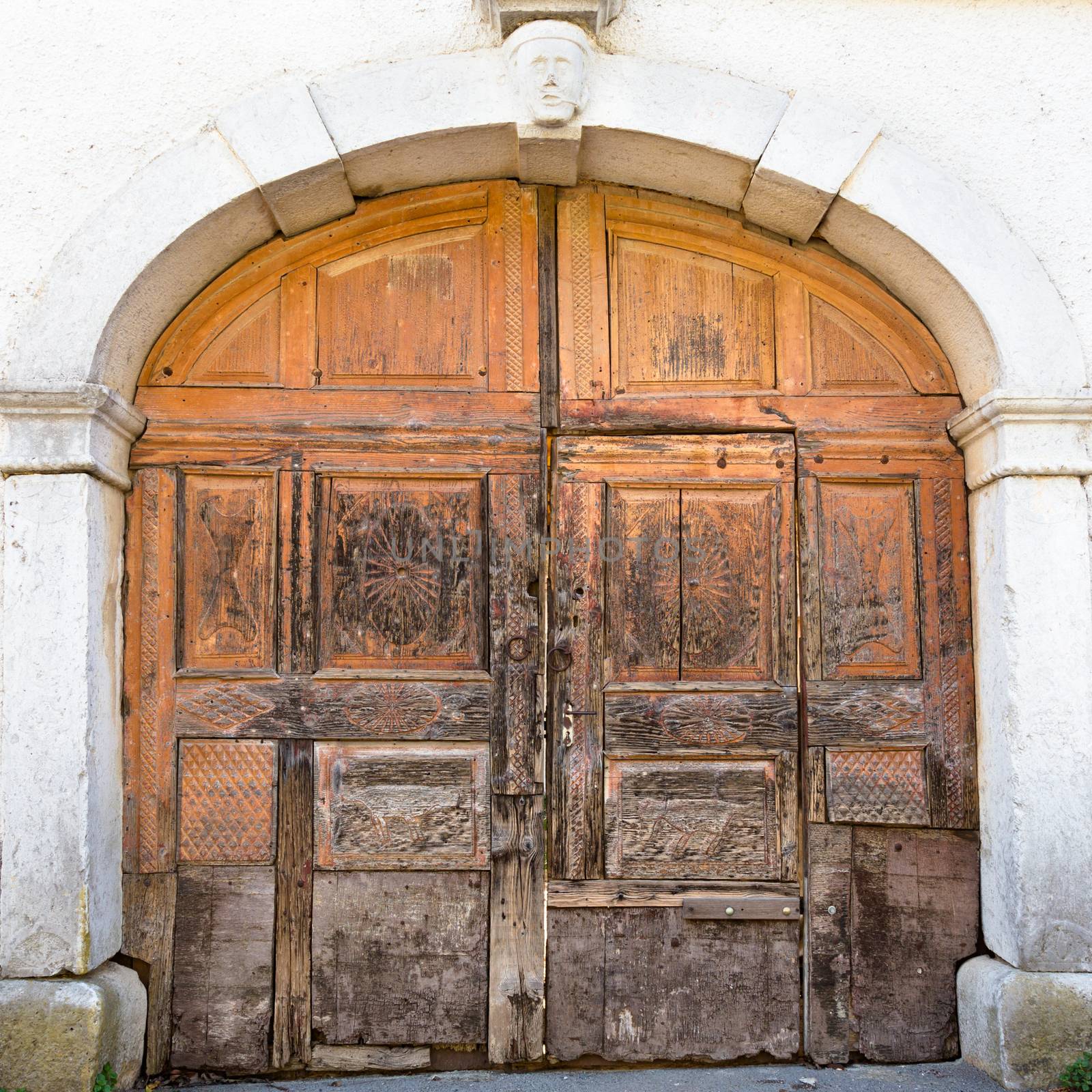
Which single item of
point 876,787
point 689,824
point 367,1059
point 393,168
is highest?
point 393,168

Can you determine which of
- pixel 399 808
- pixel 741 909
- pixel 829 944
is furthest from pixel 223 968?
pixel 829 944

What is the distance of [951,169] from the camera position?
2.87 meters

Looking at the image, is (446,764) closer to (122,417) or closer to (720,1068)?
(720,1068)

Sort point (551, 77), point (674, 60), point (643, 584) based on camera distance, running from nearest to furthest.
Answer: point (551, 77)
point (674, 60)
point (643, 584)

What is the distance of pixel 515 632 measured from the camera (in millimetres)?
2969

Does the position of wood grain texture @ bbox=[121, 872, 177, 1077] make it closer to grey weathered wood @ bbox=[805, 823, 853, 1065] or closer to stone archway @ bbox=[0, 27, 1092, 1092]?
stone archway @ bbox=[0, 27, 1092, 1092]

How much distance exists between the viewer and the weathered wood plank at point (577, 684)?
9.66ft

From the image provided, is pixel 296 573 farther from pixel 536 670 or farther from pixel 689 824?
pixel 689 824

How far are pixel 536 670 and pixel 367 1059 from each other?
1295mm

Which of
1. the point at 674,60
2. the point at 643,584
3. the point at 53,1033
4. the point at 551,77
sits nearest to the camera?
the point at 53,1033

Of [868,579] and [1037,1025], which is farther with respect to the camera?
[868,579]

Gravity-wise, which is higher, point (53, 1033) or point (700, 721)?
point (700, 721)

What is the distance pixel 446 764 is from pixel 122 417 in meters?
1.44

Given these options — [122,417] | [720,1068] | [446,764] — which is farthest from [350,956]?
[122,417]
